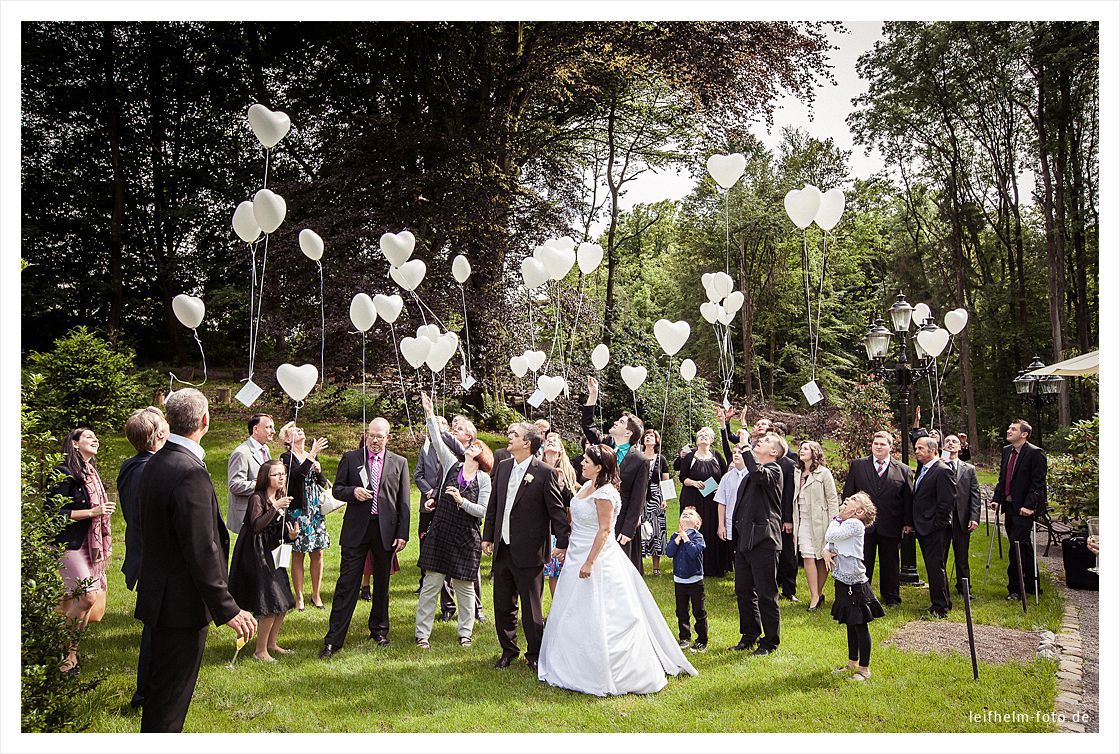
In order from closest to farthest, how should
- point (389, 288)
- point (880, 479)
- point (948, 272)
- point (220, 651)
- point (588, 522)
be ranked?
point (588, 522), point (220, 651), point (880, 479), point (389, 288), point (948, 272)

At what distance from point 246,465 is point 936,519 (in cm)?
563

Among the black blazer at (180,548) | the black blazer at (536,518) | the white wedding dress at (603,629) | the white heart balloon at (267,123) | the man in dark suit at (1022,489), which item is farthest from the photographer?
the man in dark suit at (1022,489)

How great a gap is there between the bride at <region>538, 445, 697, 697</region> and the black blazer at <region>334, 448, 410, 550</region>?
1401mm

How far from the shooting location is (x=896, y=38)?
730 inches

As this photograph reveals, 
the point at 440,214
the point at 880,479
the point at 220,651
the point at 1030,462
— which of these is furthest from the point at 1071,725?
the point at 440,214

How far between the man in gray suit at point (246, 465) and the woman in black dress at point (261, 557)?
1.77 feet

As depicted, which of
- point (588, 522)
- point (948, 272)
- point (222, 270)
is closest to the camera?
point (588, 522)

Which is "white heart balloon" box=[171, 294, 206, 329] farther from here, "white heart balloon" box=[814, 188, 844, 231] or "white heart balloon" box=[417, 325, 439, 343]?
"white heart balloon" box=[814, 188, 844, 231]

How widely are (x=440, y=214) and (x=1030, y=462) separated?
9.72 m

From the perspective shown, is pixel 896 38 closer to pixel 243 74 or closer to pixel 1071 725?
pixel 243 74

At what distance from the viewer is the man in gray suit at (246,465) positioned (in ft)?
17.7

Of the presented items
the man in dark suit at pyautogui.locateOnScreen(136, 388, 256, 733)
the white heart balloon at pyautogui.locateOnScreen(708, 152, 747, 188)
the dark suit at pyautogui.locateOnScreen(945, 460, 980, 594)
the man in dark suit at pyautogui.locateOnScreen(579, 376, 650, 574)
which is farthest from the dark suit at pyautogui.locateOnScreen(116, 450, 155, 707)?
the dark suit at pyautogui.locateOnScreen(945, 460, 980, 594)

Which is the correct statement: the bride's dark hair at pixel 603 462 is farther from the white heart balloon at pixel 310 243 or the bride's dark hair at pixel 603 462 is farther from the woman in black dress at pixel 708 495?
the white heart balloon at pixel 310 243

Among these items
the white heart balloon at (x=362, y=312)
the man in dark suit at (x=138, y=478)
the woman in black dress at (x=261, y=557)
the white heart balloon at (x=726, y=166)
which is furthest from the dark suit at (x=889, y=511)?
the man in dark suit at (x=138, y=478)
